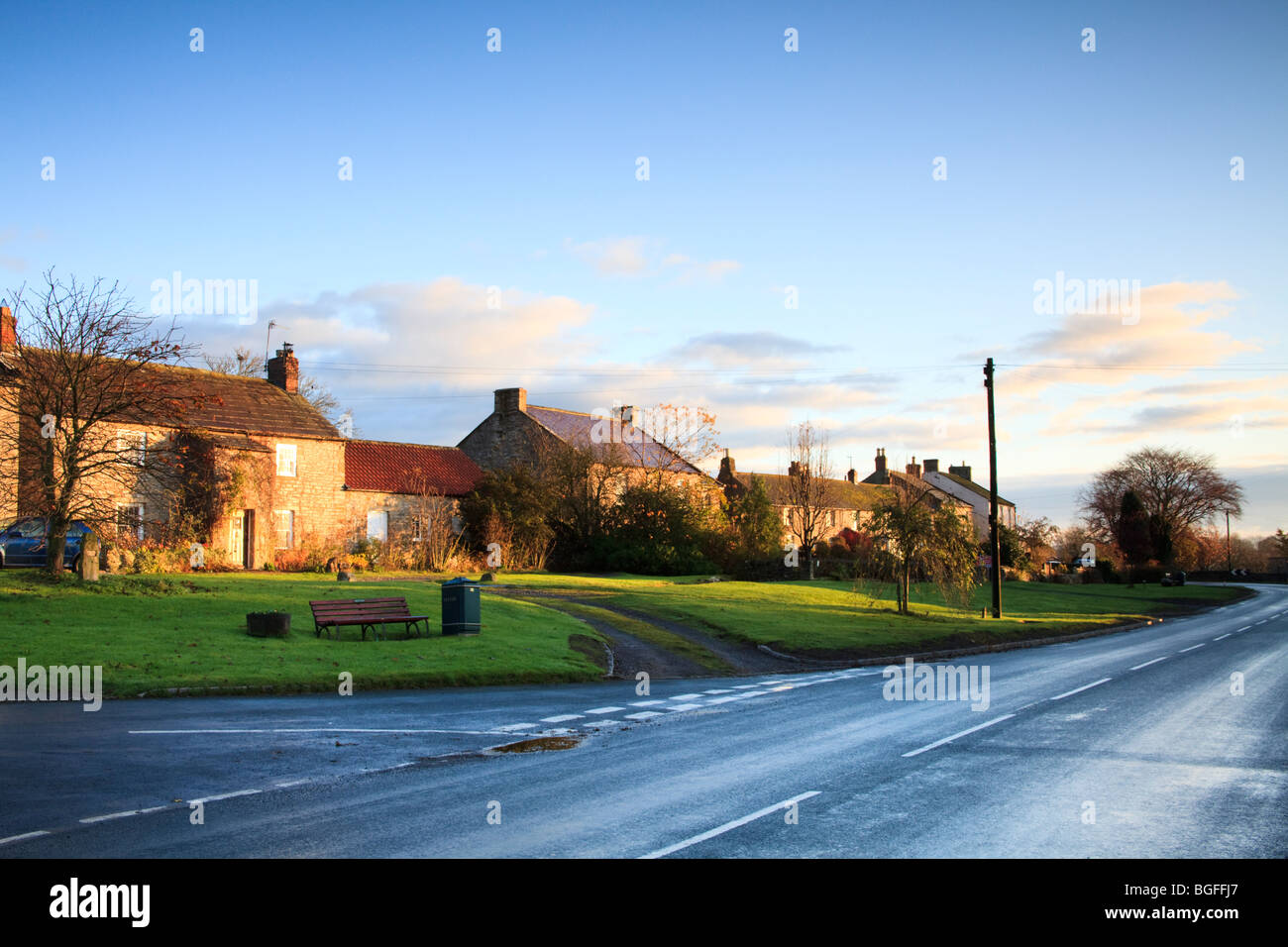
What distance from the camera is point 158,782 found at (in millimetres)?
8906

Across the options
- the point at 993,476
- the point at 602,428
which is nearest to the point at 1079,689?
the point at 993,476

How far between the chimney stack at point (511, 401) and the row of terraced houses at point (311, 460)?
0.06 meters

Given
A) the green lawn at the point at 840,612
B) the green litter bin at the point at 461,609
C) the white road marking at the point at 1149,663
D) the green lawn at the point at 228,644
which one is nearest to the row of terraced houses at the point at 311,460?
the green lawn at the point at 840,612

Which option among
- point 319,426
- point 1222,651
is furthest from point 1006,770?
point 319,426

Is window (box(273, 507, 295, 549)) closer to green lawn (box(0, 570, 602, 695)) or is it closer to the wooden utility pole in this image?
green lawn (box(0, 570, 602, 695))

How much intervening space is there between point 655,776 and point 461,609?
12805 mm

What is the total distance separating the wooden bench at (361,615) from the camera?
20.5m

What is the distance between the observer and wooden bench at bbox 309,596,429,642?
809 inches

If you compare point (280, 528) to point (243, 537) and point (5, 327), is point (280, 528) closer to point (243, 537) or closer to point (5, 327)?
point (243, 537)

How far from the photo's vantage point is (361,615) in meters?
21.3

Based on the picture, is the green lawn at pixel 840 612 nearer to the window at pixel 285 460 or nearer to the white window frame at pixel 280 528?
the white window frame at pixel 280 528
